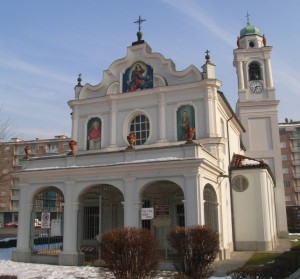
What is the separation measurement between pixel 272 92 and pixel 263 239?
56.2 feet

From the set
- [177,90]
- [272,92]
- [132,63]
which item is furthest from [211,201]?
[272,92]

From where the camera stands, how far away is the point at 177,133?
2091 cm

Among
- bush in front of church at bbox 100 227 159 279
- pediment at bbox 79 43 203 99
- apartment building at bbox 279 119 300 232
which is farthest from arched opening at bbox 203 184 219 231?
apartment building at bbox 279 119 300 232

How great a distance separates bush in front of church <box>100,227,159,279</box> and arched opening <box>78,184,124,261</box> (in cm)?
996

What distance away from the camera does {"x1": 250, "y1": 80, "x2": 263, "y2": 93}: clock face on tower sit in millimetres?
34769

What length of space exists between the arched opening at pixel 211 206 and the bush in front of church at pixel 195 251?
6.94 m

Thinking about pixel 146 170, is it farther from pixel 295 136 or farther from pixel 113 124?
pixel 295 136

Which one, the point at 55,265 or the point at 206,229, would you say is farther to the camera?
the point at 55,265

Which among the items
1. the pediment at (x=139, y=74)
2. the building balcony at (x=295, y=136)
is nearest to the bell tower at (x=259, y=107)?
the pediment at (x=139, y=74)

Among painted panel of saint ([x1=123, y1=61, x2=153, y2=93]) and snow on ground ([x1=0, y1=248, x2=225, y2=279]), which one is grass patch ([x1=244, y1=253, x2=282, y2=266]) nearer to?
snow on ground ([x1=0, y1=248, x2=225, y2=279])

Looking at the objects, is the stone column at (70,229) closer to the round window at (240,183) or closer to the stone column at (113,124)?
the stone column at (113,124)

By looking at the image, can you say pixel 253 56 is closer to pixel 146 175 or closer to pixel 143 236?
pixel 146 175

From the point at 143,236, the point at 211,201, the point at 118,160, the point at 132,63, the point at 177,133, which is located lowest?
the point at 143,236

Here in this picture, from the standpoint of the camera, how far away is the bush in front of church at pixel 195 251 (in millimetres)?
11070
